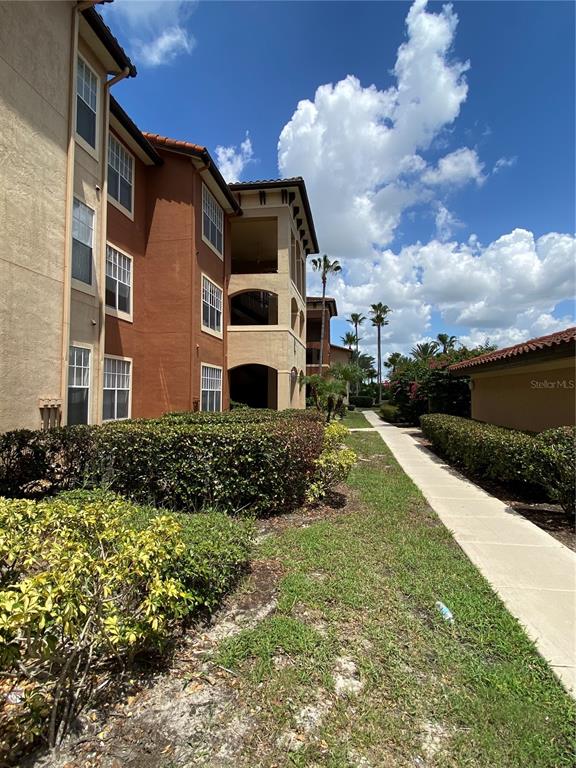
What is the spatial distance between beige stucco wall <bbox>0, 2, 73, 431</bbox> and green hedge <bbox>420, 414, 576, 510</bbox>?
31.0 feet

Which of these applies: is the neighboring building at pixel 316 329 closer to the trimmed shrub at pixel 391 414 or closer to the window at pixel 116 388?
the trimmed shrub at pixel 391 414

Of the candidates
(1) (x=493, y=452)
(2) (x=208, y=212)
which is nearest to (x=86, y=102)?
(2) (x=208, y=212)

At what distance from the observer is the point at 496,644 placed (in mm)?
3262

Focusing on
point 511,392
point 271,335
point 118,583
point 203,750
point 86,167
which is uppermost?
point 86,167

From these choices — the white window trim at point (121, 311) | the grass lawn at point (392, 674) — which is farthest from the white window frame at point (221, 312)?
the grass lawn at point (392, 674)

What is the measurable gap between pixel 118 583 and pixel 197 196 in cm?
1404

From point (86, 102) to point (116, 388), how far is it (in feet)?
24.2

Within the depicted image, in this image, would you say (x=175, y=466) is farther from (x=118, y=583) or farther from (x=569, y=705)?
(x=569, y=705)

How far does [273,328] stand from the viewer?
17828mm

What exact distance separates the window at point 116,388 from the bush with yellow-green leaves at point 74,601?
8212 mm

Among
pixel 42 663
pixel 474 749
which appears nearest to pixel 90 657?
pixel 42 663

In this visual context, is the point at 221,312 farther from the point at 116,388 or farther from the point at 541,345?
the point at 541,345

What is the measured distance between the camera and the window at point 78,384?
365 inches

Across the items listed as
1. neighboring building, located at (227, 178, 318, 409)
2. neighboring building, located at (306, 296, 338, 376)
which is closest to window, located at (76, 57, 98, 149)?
neighboring building, located at (227, 178, 318, 409)
